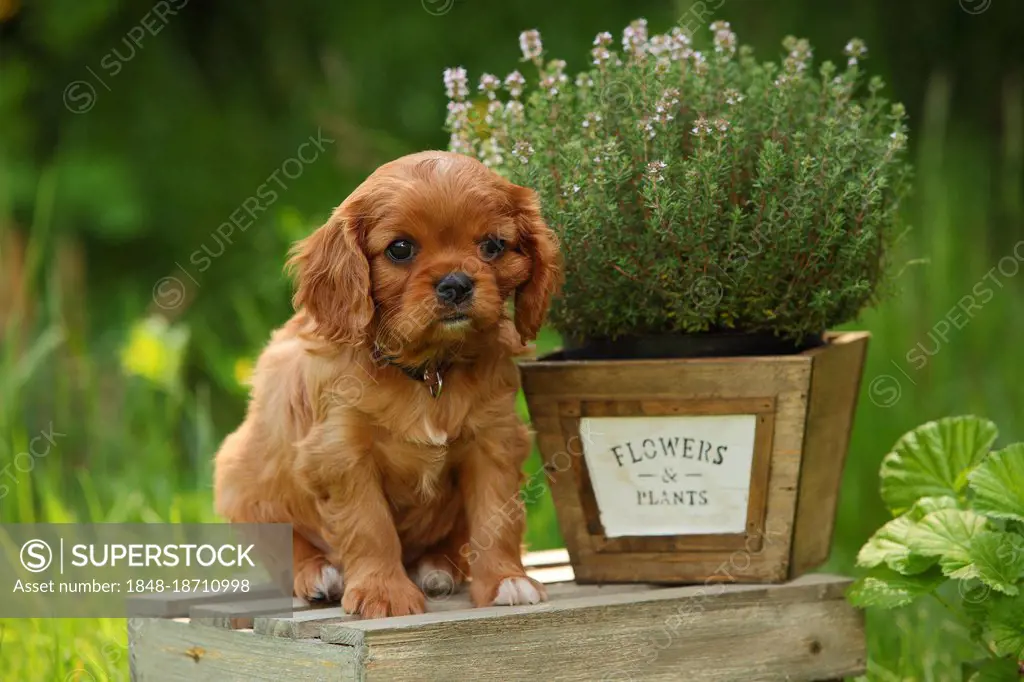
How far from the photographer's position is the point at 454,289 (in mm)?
2461

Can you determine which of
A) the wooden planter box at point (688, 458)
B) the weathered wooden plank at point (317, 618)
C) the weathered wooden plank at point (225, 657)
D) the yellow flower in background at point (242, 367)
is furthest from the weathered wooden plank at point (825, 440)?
the yellow flower in background at point (242, 367)

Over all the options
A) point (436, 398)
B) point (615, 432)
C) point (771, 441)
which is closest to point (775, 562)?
point (771, 441)

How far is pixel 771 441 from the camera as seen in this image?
9.83 feet

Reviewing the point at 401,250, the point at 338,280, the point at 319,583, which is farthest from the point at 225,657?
the point at 401,250

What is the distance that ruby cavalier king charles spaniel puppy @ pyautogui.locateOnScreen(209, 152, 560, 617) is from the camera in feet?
8.30

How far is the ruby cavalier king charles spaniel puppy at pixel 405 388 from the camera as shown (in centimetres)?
253

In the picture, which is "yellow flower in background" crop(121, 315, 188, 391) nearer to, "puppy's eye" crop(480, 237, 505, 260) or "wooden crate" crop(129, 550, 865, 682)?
"wooden crate" crop(129, 550, 865, 682)

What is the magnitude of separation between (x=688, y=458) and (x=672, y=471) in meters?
0.05

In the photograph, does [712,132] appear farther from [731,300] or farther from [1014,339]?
[1014,339]

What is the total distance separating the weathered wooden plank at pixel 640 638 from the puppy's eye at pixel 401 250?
744 millimetres

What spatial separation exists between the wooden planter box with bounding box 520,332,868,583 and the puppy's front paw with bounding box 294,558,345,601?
0.62 meters

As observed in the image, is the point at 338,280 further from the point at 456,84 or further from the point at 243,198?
the point at 243,198

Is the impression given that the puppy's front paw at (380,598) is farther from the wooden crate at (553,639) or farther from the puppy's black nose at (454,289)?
the puppy's black nose at (454,289)

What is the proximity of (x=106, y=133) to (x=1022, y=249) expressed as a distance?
4.51m
